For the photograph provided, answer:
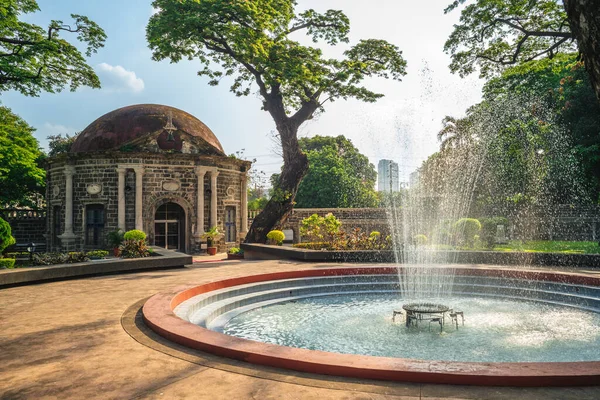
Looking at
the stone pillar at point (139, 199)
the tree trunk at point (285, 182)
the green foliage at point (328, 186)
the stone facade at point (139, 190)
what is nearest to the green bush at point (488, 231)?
the tree trunk at point (285, 182)

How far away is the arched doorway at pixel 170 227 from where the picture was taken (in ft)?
74.6

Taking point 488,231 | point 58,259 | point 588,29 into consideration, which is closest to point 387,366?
point 588,29

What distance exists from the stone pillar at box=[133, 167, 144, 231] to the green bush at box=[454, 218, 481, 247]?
16112mm

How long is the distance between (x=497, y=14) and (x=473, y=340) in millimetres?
16162

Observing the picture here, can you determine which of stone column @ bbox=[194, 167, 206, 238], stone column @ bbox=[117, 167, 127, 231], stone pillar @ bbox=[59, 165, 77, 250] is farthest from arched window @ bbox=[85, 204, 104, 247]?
stone column @ bbox=[194, 167, 206, 238]

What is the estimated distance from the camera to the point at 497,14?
58.1ft

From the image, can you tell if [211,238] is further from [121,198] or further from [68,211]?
[68,211]

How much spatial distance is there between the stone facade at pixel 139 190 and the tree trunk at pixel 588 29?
20063 mm

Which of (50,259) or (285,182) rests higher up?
(285,182)

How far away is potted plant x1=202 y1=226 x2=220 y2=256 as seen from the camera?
882 inches

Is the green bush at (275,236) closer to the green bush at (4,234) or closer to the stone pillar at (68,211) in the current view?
the stone pillar at (68,211)

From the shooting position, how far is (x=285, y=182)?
23016mm

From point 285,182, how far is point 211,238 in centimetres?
521

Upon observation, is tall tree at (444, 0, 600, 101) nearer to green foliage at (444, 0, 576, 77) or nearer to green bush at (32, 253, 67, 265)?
green foliage at (444, 0, 576, 77)
